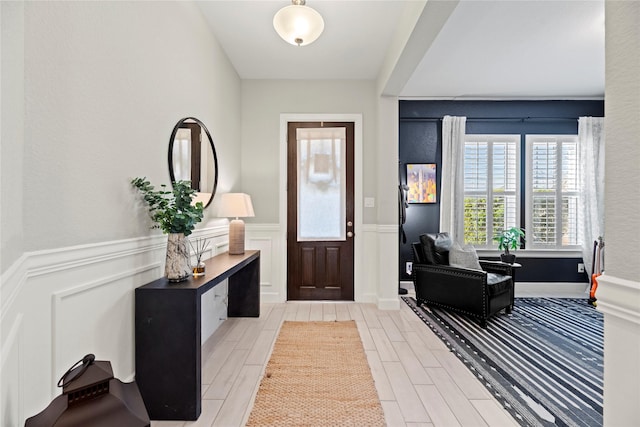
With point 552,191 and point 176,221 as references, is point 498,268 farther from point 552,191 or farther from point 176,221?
point 176,221

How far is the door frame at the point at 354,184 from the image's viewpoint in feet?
13.1

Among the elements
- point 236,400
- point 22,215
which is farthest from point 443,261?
point 22,215

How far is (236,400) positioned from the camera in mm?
1907

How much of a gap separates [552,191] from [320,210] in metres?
3.57

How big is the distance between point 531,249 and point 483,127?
1.97 metres

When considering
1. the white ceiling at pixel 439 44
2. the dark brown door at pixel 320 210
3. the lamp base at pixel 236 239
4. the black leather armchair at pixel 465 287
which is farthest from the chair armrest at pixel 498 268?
the lamp base at pixel 236 239

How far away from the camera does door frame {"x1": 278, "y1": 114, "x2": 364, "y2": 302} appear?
157 inches

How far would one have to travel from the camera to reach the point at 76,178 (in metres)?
1.30

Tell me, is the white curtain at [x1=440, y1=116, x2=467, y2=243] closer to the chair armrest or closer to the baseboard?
the chair armrest

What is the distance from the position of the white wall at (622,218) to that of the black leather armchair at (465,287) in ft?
8.16

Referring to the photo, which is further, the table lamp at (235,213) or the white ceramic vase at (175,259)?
the table lamp at (235,213)

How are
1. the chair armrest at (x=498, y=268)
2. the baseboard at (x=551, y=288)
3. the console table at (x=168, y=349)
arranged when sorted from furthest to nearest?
1. the baseboard at (x=551, y=288)
2. the chair armrest at (x=498, y=268)
3. the console table at (x=168, y=349)

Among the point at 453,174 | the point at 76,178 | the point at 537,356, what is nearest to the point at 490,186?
the point at 453,174

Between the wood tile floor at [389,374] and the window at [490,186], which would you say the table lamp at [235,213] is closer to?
the wood tile floor at [389,374]
